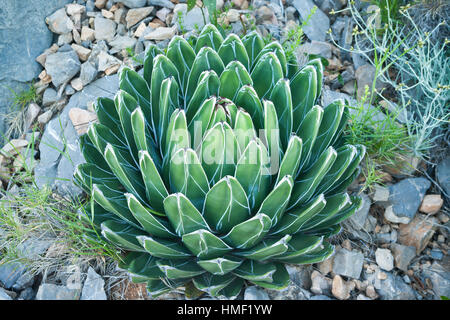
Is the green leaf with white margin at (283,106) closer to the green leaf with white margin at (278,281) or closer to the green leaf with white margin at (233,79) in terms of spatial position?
the green leaf with white margin at (233,79)

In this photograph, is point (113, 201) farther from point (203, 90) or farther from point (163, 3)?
point (163, 3)

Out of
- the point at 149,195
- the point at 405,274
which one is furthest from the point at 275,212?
the point at 405,274

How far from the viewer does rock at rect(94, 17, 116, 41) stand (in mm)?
2891

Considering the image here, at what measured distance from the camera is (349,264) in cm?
207

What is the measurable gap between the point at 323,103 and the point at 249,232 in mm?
1160

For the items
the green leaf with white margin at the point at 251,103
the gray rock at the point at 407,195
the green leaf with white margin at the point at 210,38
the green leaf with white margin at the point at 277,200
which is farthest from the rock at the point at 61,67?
the gray rock at the point at 407,195

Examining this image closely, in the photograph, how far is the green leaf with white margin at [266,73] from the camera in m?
1.98

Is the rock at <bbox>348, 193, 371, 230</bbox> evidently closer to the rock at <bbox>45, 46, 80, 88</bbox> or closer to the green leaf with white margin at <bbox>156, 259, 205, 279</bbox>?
the green leaf with white margin at <bbox>156, 259, 205, 279</bbox>

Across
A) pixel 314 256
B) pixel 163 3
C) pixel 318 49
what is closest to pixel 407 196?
pixel 314 256

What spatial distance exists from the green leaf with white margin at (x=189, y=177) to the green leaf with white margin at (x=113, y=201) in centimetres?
24

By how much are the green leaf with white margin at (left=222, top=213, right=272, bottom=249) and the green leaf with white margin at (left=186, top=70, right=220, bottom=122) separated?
57 cm

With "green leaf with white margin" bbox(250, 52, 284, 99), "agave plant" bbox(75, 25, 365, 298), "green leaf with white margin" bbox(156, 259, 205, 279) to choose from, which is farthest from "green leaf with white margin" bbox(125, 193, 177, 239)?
"green leaf with white margin" bbox(250, 52, 284, 99)

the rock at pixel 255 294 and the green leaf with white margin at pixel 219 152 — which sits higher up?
the green leaf with white margin at pixel 219 152
